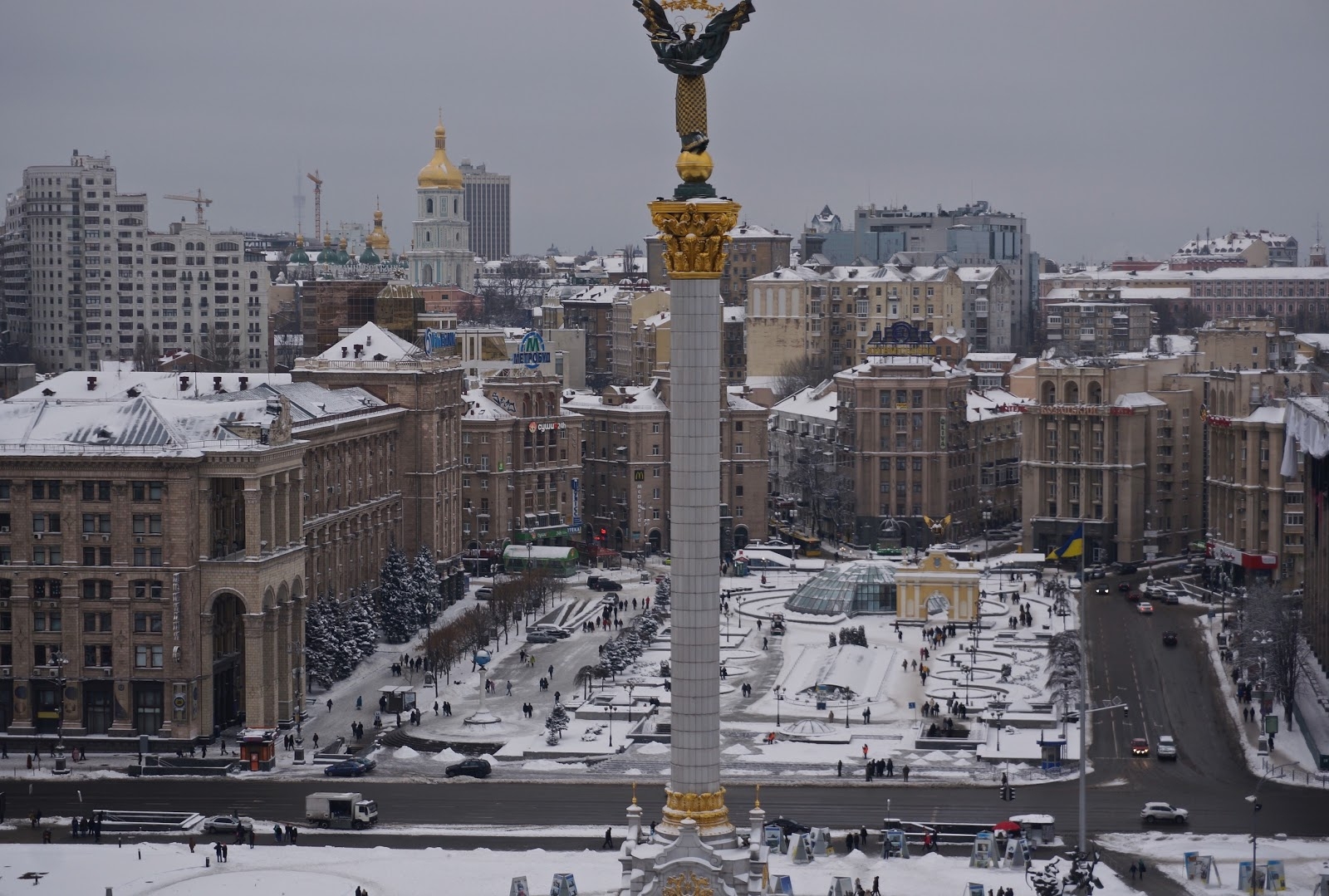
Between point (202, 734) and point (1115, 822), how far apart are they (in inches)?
1641

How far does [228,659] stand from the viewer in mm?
108750

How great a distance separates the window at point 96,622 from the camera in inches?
4188

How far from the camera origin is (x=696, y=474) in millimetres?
71000

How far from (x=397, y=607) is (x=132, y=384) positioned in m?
20.5

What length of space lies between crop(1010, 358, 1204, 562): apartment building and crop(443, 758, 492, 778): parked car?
74785mm

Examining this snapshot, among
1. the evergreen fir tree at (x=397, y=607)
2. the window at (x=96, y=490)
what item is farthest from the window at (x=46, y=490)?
the evergreen fir tree at (x=397, y=607)

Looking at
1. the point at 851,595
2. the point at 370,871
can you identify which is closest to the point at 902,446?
the point at 851,595

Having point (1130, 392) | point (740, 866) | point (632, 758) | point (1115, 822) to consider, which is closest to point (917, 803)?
point (1115, 822)

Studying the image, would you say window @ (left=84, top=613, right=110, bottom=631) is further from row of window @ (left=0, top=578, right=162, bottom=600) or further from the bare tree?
the bare tree

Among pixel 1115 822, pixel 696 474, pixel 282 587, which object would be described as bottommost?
pixel 1115 822

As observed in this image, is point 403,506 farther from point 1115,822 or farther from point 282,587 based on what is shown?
point 1115,822

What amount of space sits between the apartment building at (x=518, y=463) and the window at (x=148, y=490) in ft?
196

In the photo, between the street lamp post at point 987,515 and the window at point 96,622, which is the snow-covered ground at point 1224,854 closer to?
the window at point 96,622

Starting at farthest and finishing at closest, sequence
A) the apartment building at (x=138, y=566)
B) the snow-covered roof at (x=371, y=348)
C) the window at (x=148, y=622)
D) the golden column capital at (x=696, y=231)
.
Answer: the snow-covered roof at (x=371, y=348)
the window at (x=148, y=622)
the apartment building at (x=138, y=566)
the golden column capital at (x=696, y=231)
